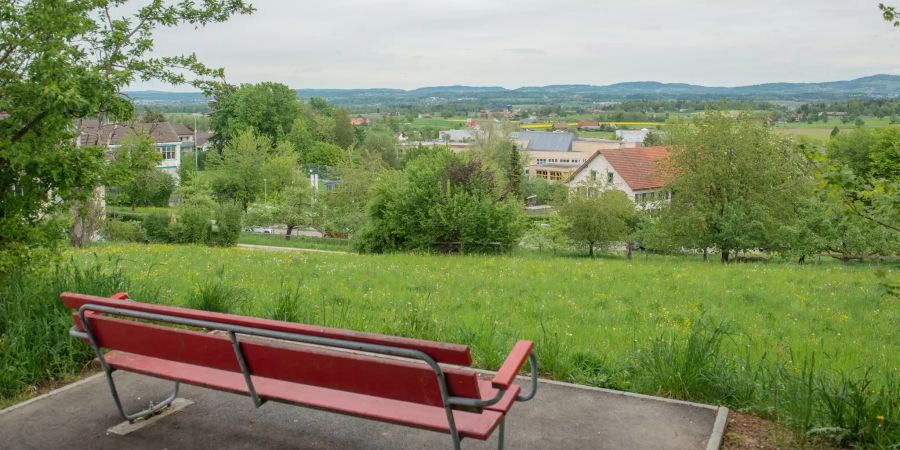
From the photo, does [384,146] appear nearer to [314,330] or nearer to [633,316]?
[633,316]

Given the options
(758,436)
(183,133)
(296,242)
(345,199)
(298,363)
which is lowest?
(296,242)

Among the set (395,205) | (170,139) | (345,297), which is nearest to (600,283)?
(345,297)

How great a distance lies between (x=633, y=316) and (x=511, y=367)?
5.97 m

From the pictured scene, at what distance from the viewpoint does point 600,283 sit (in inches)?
521

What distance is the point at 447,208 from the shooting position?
2383 cm

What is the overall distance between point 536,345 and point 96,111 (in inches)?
174

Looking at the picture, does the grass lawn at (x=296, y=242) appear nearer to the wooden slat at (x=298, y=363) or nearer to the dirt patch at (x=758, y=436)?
the wooden slat at (x=298, y=363)

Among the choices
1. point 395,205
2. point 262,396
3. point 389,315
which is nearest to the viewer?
point 262,396

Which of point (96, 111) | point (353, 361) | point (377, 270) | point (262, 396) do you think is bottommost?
point (377, 270)

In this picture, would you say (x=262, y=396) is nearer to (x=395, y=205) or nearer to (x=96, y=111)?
(x=96, y=111)

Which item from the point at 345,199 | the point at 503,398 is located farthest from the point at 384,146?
the point at 503,398

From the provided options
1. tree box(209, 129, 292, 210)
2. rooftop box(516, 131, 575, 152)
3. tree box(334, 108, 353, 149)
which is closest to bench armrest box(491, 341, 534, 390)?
tree box(209, 129, 292, 210)

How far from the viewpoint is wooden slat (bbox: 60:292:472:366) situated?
3.54m

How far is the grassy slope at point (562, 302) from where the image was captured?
23.3ft
